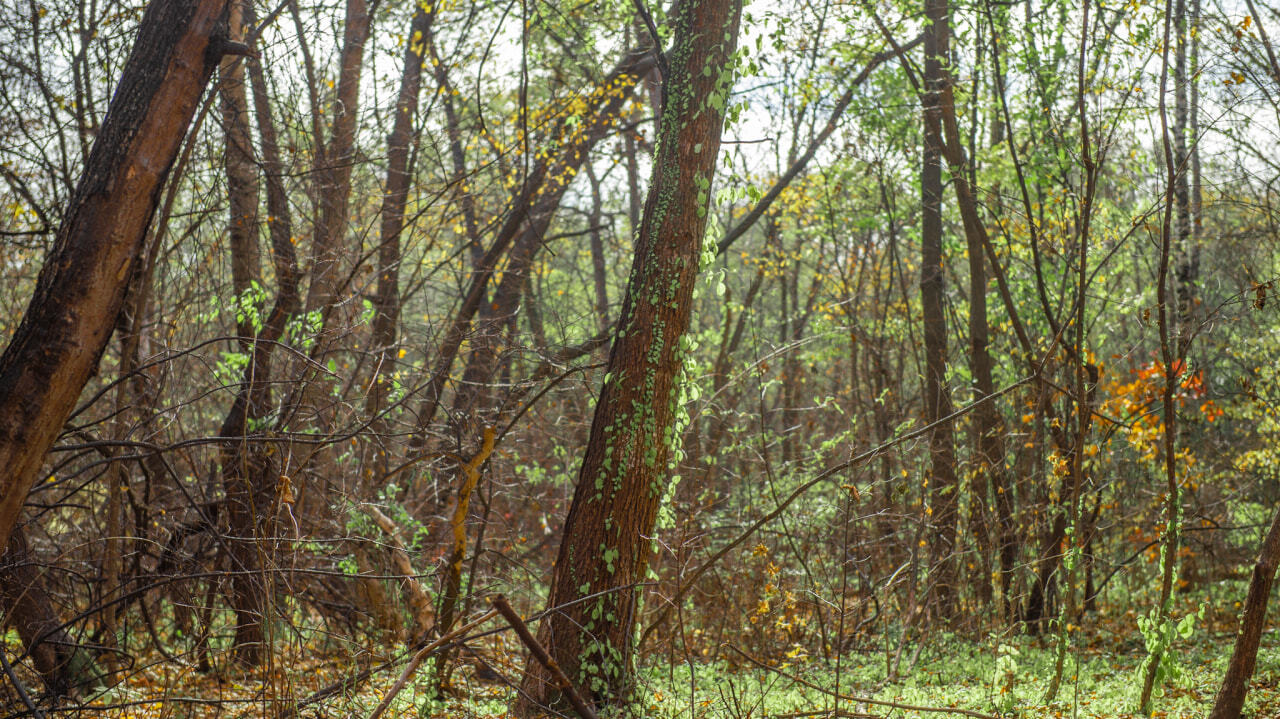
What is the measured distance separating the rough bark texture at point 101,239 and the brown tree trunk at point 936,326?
609 centimetres

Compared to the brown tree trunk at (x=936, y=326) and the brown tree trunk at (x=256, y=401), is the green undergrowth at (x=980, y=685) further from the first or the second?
the brown tree trunk at (x=256, y=401)

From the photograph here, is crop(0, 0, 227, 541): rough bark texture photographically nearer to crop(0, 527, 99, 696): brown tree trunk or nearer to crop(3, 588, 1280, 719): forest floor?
crop(3, 588, 1280, 719): forest floor

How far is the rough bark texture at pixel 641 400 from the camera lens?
4.90 m

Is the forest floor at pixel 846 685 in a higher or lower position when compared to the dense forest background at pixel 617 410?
lower

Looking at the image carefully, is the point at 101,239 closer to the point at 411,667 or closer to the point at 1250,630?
the point at 411,667

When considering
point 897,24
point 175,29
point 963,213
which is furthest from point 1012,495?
point 175,29

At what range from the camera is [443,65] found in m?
9.43

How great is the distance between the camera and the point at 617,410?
5.11 m

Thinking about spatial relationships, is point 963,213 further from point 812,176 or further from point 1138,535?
Result: point 812,176

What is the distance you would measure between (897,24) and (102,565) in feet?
26.3

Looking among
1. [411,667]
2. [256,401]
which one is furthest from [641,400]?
[256,401]

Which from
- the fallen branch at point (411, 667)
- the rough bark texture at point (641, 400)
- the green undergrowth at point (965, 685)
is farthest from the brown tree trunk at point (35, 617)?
the fallen branch at point (411, 667)

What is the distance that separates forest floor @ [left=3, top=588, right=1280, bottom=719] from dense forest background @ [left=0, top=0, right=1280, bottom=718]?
6cm

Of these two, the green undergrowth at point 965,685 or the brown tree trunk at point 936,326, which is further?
the brown tree trunk at point 936,326
